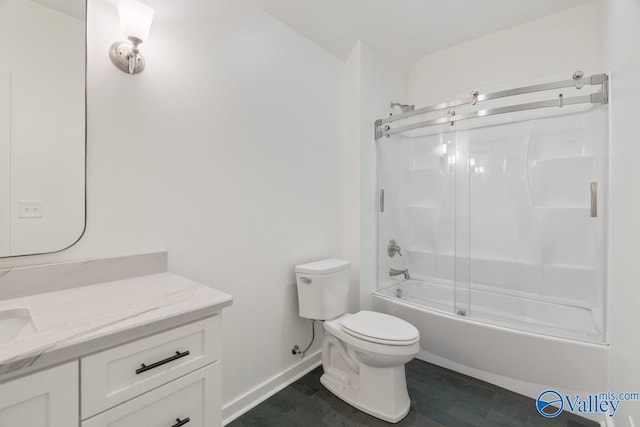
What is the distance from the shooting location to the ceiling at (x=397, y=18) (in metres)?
2.02

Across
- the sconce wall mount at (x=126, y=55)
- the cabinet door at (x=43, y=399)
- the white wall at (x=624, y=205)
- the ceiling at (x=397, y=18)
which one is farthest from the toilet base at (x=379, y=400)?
the ceiling at (x=397, y=18)

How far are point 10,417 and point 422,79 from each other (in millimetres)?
3413

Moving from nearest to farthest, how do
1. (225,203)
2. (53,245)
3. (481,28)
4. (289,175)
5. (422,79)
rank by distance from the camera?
1. (53,245)
2. (225,203)
3. (289,175)
4. (481,28)
5. (422,79)

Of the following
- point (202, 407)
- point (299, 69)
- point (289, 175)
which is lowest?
point (202, 407)

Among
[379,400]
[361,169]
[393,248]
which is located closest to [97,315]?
[379,400]

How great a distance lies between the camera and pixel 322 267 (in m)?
1.92

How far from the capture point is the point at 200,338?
95 centimetres

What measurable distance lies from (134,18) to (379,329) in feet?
6.27

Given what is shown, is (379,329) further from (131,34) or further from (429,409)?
(131,34)

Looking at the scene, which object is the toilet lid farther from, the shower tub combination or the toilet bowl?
the shower tub combination

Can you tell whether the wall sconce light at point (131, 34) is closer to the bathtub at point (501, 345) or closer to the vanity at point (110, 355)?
the vanity at point (110, 355)

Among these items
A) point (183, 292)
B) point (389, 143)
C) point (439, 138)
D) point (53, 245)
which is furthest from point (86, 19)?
point (439, 138)

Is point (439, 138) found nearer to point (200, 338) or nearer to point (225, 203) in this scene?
point (225, 203)

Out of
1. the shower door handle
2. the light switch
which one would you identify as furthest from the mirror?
the shower door handle
